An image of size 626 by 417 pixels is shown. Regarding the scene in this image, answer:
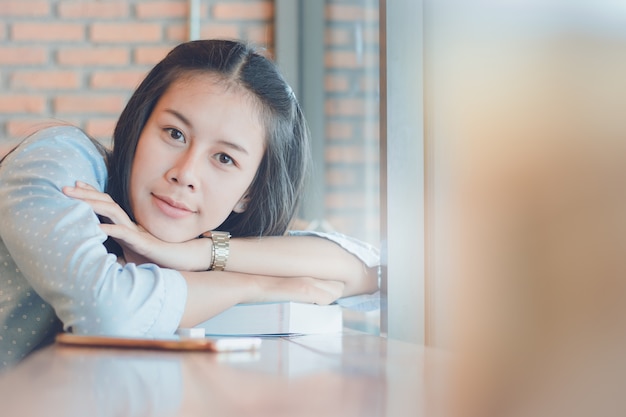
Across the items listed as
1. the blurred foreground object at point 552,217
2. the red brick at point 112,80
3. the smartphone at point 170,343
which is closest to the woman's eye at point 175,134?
the smartphone at point 170,343

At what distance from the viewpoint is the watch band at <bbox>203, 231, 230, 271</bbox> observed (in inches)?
40.7

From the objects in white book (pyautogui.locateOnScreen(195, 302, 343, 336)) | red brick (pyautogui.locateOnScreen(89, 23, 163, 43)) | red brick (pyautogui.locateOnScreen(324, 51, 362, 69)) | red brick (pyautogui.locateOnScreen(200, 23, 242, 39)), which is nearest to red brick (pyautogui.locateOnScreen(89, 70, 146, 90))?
red brick (pyautogui.locateOnScreen(89, 23, 163, 43))

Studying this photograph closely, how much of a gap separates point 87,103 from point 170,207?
1.87 m

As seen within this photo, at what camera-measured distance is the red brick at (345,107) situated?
2211 millimetres

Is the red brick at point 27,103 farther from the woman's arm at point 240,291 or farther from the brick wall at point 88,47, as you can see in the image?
the woman's arm at point 240,291

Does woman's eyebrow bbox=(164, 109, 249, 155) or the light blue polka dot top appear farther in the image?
woman's eyebrow bbox=(164, 109, 249, 155)

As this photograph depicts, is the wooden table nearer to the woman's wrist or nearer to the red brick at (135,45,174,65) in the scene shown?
the woman's wrist

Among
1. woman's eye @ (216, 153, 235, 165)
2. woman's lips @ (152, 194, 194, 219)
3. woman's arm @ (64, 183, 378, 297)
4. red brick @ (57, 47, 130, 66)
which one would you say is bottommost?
woman's arm @ (64, 183, 378, 297)

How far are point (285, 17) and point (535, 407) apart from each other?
8.24 ft

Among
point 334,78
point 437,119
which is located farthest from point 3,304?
point 334,78

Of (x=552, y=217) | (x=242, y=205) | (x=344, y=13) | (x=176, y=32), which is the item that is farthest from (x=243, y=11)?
(x=552, y=217)

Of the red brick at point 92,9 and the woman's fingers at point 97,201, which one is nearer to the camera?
the woman's fingers at point 97,201

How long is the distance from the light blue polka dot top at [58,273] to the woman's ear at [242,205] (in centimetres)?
27

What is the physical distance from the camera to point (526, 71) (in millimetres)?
253
